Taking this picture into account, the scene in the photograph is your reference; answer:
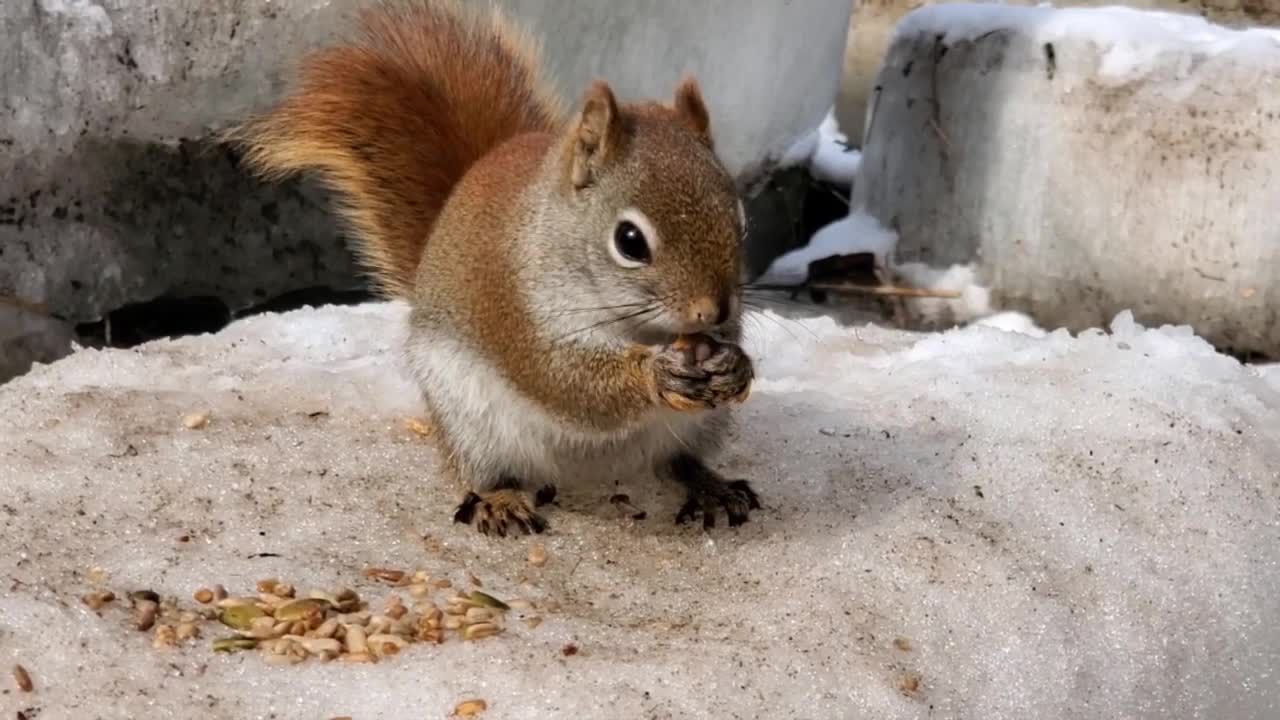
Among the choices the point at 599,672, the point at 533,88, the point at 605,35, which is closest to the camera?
the point at 599,672

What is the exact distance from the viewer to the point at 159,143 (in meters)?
2.80

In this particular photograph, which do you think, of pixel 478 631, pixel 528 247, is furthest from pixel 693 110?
pixel 478 631

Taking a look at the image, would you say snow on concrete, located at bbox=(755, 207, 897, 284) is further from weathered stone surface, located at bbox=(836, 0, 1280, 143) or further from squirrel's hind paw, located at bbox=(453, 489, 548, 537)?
squirrel's hind paw, located at bbox=(453, 489, 548, 537)

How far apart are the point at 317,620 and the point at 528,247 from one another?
0.55 metres

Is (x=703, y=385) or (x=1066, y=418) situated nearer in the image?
(x=703, y=385)

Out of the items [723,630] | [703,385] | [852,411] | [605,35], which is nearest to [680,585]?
[723,630]

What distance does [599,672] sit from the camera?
155 cm

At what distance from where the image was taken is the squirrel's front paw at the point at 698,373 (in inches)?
68.7

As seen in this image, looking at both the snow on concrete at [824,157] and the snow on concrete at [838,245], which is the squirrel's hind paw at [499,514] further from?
the snow on concrete at [824,157]

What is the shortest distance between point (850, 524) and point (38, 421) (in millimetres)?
1207

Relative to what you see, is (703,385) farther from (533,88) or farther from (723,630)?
(533,88)

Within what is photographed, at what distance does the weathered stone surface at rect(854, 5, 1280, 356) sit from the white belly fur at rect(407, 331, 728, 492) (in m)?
1.46

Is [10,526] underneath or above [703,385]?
underneath

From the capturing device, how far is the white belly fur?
76.9 inches
